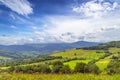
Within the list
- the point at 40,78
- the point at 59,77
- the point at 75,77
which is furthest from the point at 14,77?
the point at 75,77

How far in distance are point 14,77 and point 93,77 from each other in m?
4.57

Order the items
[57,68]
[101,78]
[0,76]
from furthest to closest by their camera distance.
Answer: [57,68] < [101,78] < [0,76]

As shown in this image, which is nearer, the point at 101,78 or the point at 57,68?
the point at 101,78

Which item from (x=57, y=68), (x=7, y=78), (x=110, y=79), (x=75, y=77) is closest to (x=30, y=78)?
(x=7, y=78)

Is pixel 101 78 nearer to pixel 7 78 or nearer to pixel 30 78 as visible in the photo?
pixel 30 78

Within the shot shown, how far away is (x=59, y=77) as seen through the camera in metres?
12.2

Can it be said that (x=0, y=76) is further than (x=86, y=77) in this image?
No

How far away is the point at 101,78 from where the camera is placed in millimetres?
12492

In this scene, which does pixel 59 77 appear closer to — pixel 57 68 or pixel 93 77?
pixel 93 77

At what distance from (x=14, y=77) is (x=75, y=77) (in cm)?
344

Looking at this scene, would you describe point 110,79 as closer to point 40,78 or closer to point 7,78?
point 40,78

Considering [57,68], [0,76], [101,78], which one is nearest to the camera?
[0,76]

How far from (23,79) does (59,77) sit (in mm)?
2013

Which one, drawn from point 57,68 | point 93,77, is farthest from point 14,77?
→ point 57,68
